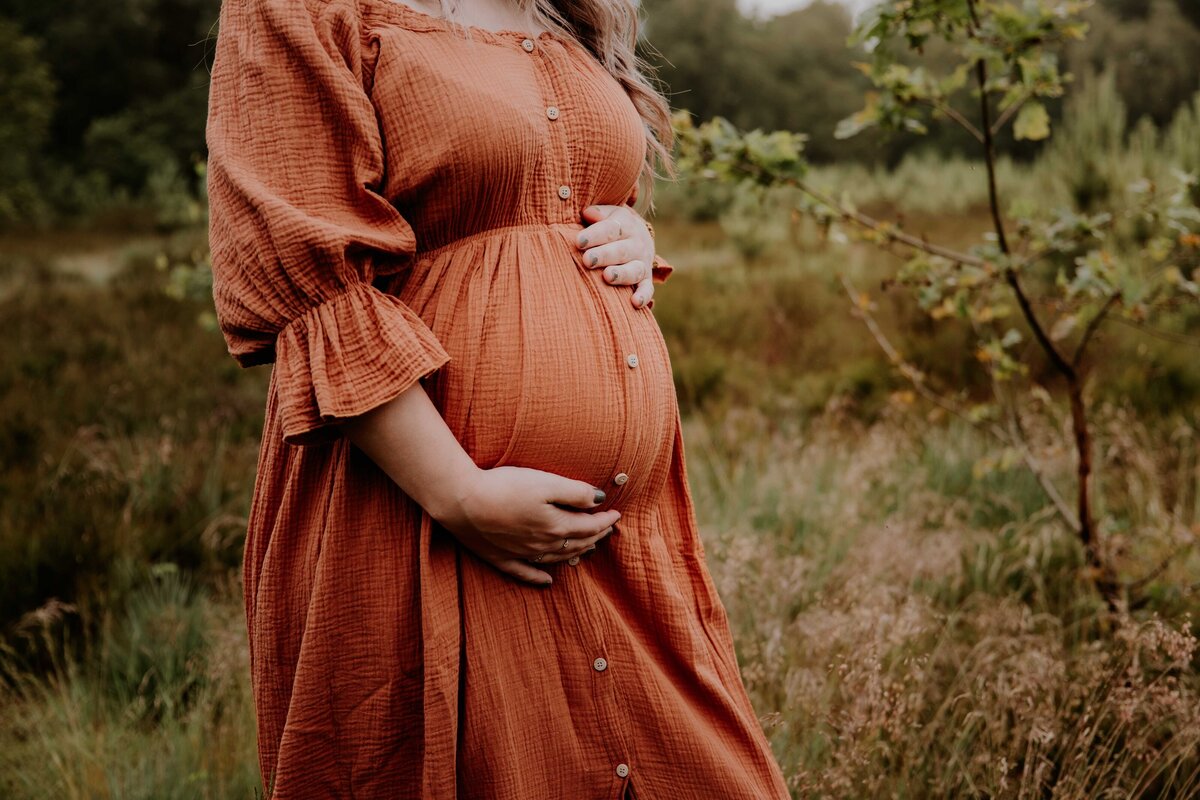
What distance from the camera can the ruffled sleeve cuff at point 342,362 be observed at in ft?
3.43

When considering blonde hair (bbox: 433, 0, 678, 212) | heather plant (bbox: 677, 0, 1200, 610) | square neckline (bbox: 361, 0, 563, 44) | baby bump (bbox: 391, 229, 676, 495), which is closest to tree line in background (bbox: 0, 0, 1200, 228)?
heather plant (bbox: 677, 0, 1200, 610)

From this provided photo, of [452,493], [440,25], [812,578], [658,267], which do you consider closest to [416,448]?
[452,493]

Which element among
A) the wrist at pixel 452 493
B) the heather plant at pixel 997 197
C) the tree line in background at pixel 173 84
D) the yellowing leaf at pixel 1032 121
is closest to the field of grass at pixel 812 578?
the heather plant at pixel 997 197

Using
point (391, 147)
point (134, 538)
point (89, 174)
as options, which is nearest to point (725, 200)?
point (134, 538)

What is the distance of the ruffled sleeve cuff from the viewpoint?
1046 mm

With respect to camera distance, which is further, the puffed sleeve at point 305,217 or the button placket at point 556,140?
the button placket at point 556,140

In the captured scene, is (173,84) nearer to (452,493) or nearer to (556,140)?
(556,140)

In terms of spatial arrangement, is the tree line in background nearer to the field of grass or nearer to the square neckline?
the field of grass

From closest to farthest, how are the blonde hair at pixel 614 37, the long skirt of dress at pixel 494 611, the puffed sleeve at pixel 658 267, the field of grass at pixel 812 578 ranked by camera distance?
the long skirt of dress at pixel 494 611, the blonde hair at pixel 614 37, the puffed sleeve at pixel 658 267, the field of grass at pixel 812 578

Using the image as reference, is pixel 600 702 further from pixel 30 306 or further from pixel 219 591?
pixel 30 306

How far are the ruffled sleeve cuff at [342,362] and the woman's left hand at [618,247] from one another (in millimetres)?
334

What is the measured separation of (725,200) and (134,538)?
1626 cm

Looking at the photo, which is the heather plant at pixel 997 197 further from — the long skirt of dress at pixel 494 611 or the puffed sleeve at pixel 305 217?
the puffed sleeve at pixel 305 217

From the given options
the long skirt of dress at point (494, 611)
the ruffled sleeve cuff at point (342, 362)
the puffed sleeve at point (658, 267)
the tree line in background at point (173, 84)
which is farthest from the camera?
the tree line in background at point (173, 84)
